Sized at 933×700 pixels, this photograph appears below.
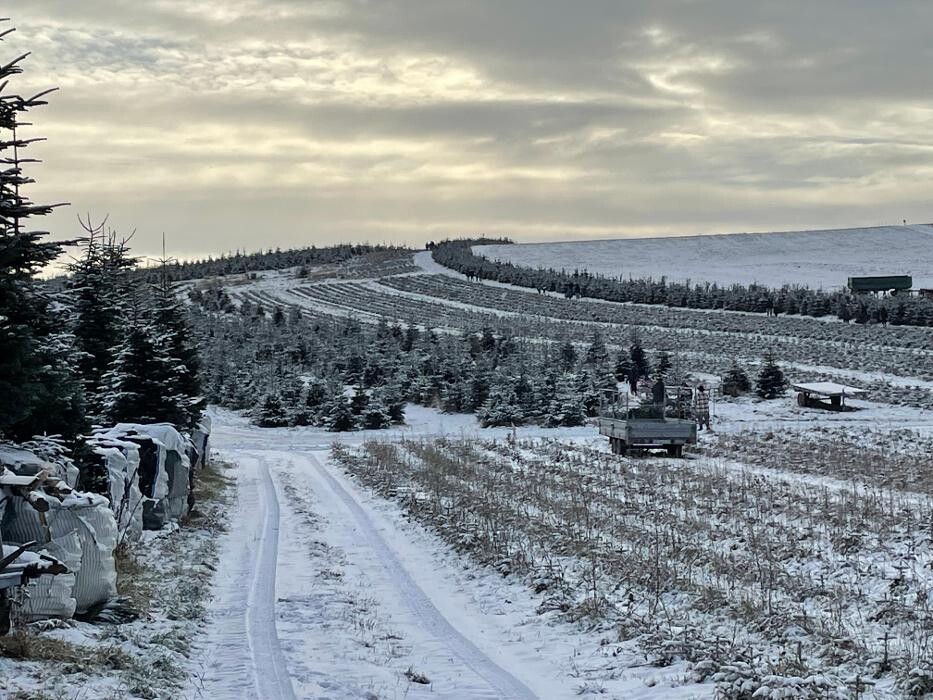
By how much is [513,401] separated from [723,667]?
3810 cm

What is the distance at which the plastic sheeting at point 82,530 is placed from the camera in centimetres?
874

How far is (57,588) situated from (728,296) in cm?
8906

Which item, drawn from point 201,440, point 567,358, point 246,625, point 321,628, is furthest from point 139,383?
point 567,358

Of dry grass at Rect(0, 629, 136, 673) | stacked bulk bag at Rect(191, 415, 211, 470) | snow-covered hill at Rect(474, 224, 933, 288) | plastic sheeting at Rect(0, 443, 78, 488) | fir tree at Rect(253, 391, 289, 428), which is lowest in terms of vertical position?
fir tree at Rect(253, 391, 289, 428)

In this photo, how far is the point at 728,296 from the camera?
92.2 meters

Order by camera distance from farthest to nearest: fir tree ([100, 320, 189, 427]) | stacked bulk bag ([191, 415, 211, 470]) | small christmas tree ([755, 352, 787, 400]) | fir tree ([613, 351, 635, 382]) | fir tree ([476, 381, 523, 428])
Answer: fir tree ([613, 351, 635, 382]), small christmas tree ([755, 352, 787, 400]), fir tree ([476, 381, 523, 428]), stacked bulk bag ([191, 415, 211, 470]), fir tree ([100, 320, 189, 427])

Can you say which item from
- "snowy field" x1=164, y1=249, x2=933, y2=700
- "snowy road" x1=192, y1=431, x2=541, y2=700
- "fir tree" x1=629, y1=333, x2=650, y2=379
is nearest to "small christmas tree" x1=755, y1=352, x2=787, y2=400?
"fir tree" x1=629, y1=333, x2=650, y2=379

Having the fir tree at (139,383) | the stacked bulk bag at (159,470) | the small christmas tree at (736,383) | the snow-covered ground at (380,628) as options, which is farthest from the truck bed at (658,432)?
A: the small christmas tree at (736,383)

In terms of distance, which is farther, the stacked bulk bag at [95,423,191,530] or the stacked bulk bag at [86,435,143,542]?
the stacked bulk bag at [95,423,191,530]

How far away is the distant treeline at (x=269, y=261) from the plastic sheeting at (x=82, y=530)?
145 meters

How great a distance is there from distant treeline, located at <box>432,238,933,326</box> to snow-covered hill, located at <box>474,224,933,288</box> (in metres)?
12.8

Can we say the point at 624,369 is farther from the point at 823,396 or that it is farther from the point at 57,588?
the point at 57,588

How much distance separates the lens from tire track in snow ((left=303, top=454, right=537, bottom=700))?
7.77 metres

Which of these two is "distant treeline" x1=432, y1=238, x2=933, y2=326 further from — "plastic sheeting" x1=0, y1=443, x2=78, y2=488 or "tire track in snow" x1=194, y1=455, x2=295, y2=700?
"plastic sheeting" x1=0, y1=443, x2=78, y2=488
